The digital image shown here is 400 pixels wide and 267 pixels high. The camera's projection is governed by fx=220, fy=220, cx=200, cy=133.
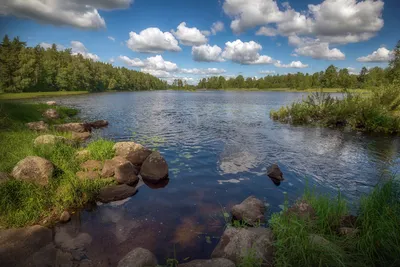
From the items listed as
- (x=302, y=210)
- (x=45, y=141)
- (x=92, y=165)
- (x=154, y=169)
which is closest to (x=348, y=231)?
(x=302, y=210)

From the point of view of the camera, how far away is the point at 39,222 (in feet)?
30.4

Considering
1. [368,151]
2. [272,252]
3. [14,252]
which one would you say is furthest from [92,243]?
[368,151]

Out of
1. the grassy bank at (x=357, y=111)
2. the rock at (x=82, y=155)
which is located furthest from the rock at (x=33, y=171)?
the grassy bank at (x=357, y=111)

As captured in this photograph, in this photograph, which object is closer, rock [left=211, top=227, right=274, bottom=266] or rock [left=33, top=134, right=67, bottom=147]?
rock [left=211, top=227, right=274, bottom=266]

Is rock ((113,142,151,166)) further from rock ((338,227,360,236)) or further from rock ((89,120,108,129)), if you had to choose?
rock ((89,120,108,129))

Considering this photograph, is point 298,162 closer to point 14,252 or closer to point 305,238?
point 305,238

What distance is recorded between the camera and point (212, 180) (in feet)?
46.4

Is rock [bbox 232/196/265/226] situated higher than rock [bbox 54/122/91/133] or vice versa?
rock [bbox 54/122/91/133]

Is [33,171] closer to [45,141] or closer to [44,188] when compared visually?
[44,188]

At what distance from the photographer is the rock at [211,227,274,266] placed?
21.3 feet

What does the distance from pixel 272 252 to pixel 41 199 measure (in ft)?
32.9

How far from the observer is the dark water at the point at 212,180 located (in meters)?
8.68

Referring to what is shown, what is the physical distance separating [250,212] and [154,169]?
7.17m

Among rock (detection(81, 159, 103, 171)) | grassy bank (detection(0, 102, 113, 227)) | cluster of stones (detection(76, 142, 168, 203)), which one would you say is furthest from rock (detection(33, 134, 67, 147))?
rock (detection(81, 159, 103, 171))
